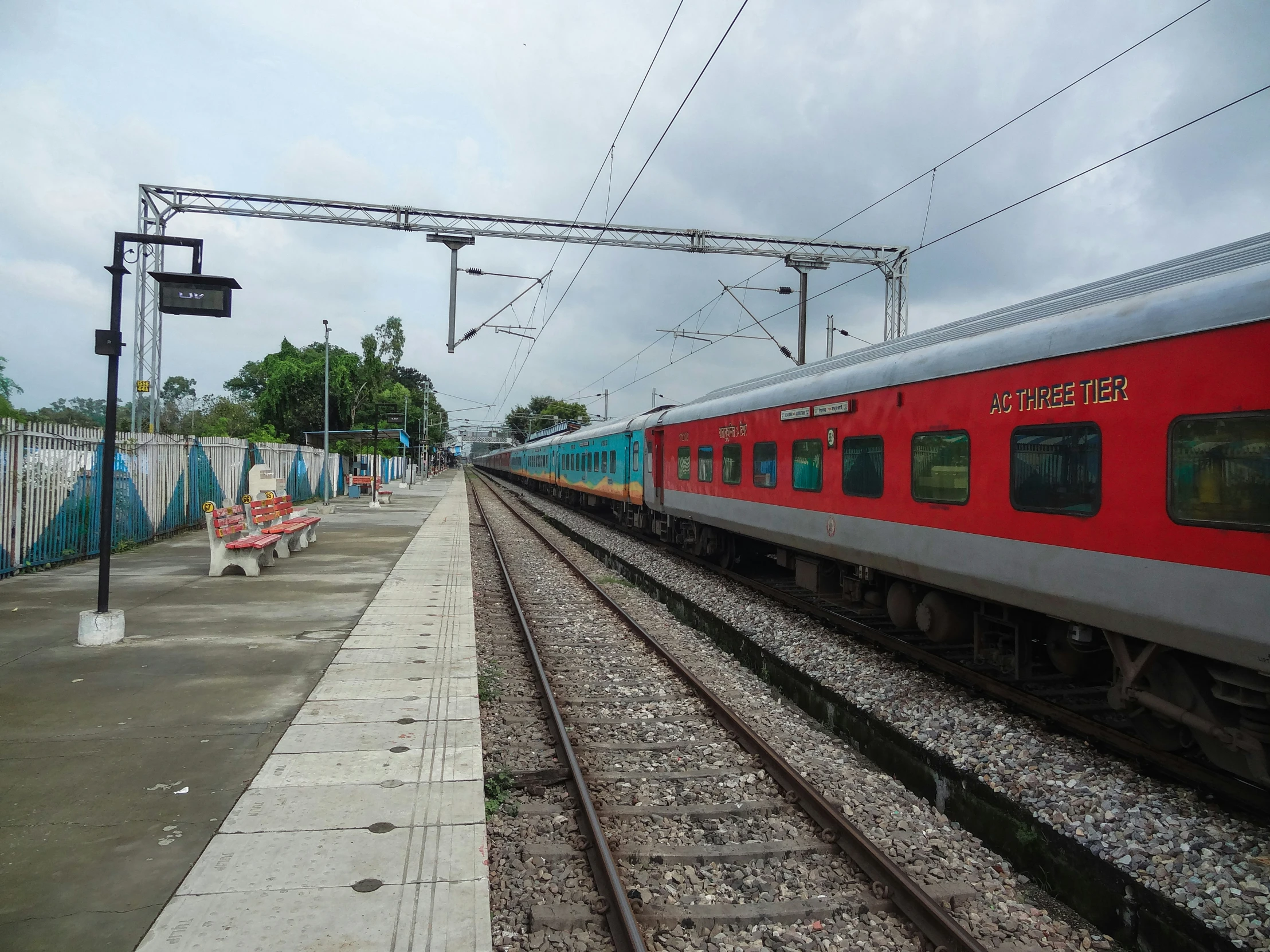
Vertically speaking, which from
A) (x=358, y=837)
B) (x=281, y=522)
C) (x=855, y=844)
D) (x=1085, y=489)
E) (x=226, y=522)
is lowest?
(x=855, y=844)

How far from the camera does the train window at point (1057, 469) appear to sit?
5.16 m

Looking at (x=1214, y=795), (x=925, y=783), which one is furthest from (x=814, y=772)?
(x=1214, y=795)

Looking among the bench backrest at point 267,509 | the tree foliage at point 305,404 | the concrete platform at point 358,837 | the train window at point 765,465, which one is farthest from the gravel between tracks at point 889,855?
the tree foliage at point 305,404

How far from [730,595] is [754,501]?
1453 mm

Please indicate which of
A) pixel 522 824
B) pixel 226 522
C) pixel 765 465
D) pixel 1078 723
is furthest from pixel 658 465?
pixel 522 824

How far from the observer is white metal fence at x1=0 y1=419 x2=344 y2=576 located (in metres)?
10.2

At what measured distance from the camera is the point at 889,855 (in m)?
4.26

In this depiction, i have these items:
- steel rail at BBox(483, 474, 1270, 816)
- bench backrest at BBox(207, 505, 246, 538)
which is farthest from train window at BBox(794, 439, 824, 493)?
bench backrest at BBox(207, 505, 246, 538)

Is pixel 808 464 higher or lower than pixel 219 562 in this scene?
higher

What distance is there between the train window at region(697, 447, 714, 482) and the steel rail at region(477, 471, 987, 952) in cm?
656

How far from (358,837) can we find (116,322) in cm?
568

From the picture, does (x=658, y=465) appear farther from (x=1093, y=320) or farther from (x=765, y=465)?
(x=1093, y=320)

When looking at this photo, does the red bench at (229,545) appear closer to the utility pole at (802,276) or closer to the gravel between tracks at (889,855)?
the gravel between tracks at (889,855)

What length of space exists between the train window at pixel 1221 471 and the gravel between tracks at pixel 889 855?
7.10ft
